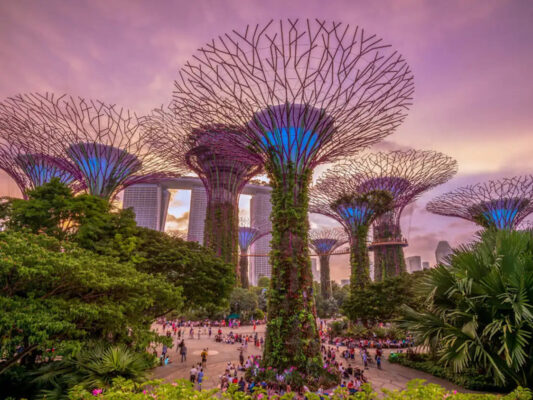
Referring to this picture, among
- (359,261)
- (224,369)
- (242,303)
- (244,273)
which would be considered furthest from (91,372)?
(244,273)

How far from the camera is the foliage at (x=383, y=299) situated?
22859 millimetres

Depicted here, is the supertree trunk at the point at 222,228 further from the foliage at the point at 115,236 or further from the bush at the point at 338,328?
the foliage at the point at 115,236

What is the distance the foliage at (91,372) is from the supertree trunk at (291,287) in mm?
5358

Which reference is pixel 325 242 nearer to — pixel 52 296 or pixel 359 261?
pixel 359 261

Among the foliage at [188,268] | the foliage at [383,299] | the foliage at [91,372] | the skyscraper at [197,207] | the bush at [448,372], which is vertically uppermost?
the skyscraper at [197,207]

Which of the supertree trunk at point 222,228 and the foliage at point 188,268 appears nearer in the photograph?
the foliage at point 188,268

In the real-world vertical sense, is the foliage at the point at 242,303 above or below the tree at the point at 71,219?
below

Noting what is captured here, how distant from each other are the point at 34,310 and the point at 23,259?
138 centimetres

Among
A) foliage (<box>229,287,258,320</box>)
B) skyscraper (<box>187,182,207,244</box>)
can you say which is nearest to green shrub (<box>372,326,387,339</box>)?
foliage (<box>229,287,258,320</box>)

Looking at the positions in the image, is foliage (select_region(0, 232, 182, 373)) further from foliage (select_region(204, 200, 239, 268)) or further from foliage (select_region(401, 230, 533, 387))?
foliage (select_region(204, 200, 239, 268))

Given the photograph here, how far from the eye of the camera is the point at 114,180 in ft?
88.4

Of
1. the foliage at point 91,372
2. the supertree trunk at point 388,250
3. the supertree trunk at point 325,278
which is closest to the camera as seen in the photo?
the foliage at point 91,372

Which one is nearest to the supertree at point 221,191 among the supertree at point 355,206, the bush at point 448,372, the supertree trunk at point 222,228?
the supertree trunk at point 222,228

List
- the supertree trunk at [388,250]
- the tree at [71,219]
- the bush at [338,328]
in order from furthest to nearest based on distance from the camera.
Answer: the supertree trunk at [388,250] < the bush at [338,328] < the tree at [71,219]
